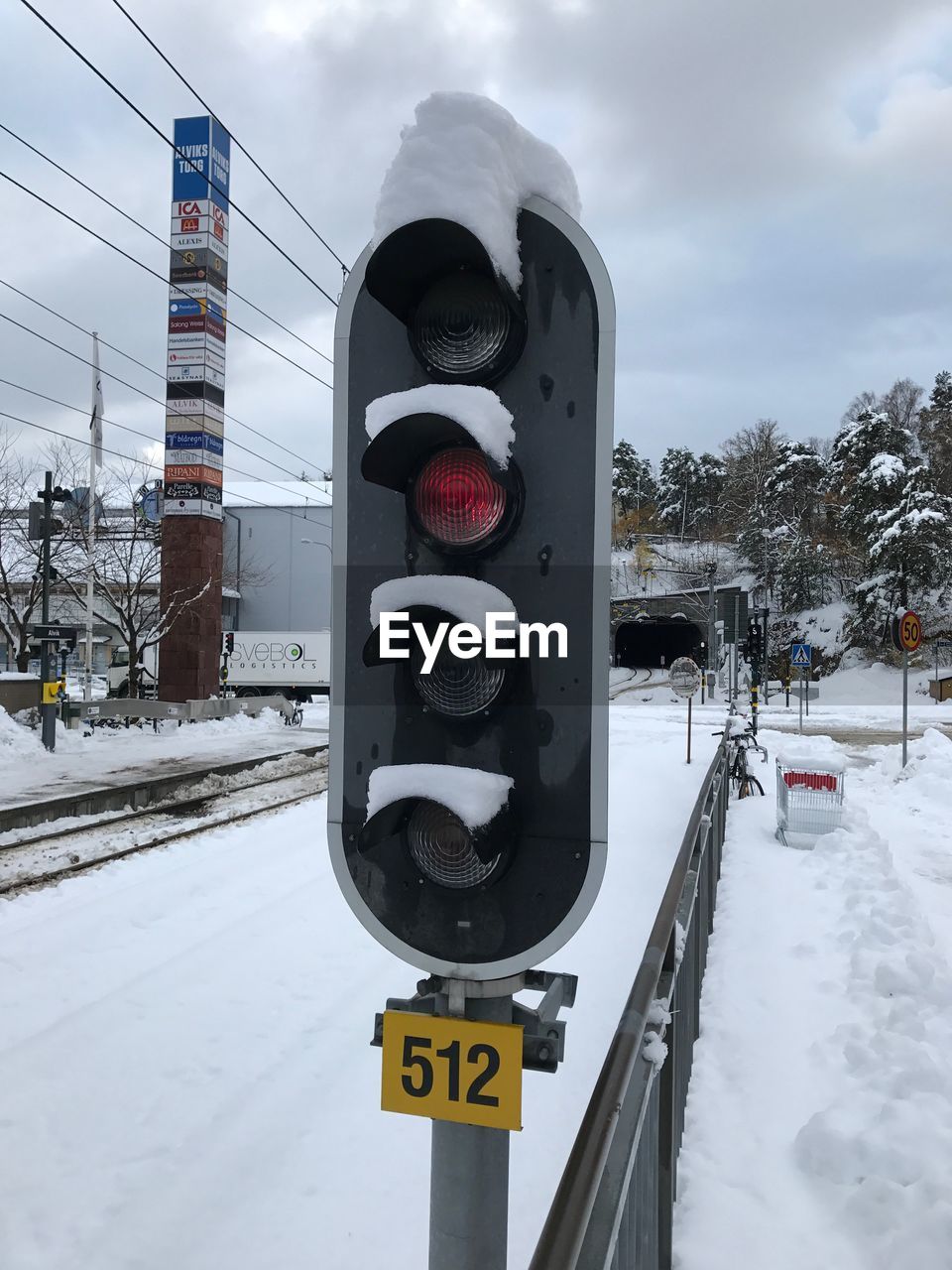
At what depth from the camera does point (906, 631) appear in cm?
1694

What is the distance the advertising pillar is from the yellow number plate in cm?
3014

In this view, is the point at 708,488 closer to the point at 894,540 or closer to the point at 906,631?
the point at 894,540

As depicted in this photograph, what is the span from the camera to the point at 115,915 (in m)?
8.09

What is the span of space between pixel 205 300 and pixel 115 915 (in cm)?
2679

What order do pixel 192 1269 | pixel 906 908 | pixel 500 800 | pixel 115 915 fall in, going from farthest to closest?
pixel 115 915 < pixel 906 908 < pixel 192 1269 < pixel 500 800

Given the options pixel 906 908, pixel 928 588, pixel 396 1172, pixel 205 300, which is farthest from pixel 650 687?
pixel 396 1172

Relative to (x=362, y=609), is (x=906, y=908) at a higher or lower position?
lower

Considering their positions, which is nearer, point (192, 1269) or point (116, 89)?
point (192, 1269)

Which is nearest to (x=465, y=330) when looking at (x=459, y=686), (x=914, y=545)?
(x=459, y=686)

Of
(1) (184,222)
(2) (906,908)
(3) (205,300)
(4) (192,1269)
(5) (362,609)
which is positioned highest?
(1) (184,222)

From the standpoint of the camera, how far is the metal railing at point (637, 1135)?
163cm

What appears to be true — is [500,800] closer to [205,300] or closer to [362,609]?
[362,609]

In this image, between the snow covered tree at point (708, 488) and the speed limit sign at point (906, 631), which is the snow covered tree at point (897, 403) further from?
the speed limit sign at point (906, 631)

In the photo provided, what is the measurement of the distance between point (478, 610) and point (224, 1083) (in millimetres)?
4283
